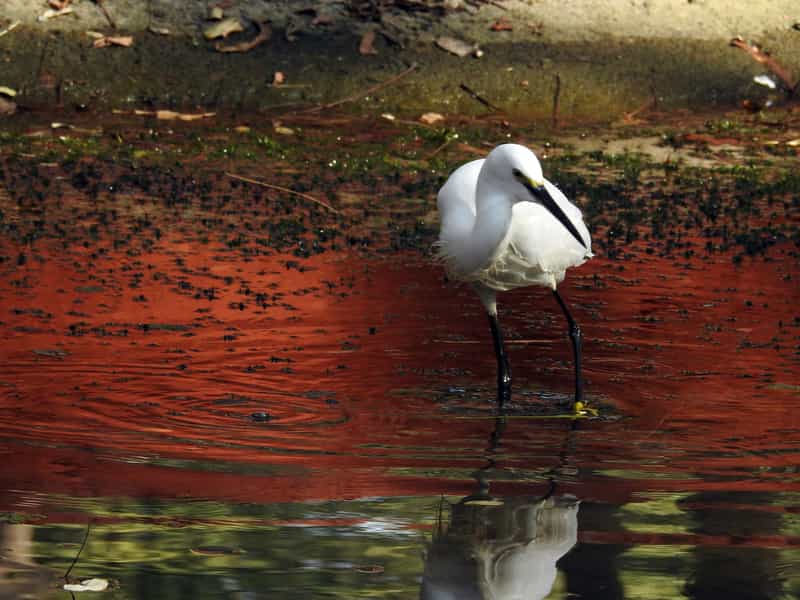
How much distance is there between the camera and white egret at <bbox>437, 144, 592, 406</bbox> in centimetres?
493

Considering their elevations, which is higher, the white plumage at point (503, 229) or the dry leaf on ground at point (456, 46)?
the dry leaf on ground at point (456, 46)

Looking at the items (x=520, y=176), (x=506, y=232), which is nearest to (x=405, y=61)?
(x=506, y=232)

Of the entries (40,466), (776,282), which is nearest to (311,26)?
(776,282)

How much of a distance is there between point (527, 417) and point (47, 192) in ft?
12.9

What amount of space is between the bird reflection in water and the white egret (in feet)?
3.31

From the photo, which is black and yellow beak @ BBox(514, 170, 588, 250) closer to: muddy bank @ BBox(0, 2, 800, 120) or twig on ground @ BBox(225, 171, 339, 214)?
twig on ground @ BBox(225, 171, 339, 214)

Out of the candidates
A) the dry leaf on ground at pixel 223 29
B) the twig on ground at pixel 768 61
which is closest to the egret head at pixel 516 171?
the dry leaf on ground at pixel 223 29

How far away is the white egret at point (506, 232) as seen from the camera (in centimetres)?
493

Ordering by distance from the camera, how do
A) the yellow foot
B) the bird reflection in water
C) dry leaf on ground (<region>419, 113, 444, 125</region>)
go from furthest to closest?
dry leaf on ground (<region>419, 113, 444, 125</region>), the yellow foot, the bird reflection in water

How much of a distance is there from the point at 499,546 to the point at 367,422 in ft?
4.31

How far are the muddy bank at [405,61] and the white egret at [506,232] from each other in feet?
15.3

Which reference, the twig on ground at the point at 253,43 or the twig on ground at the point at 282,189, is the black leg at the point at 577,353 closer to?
the twig on ground at the point at 282,189

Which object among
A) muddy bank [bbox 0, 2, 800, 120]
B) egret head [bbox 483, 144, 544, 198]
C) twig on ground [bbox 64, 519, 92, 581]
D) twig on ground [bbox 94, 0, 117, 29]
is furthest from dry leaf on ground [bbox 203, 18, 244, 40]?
twig on ground [bbox 64, 519, 92, 581]

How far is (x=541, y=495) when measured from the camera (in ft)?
13.8
